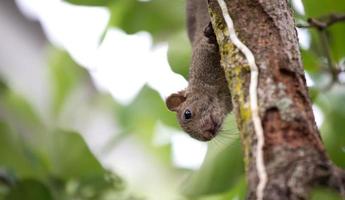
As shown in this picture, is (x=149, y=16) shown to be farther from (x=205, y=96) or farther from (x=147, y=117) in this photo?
(x=205, y=96)

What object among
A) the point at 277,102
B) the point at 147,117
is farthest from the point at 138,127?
the point at 277,102

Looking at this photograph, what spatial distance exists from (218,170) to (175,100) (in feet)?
0.57

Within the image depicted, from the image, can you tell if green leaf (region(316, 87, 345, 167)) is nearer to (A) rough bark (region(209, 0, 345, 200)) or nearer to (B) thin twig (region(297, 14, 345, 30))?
(B) thin twig (region(297, 14, 345, 30))

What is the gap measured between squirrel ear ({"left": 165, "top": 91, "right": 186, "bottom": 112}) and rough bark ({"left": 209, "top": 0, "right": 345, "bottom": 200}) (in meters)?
0.31

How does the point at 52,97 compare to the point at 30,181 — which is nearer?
the point at 30,181

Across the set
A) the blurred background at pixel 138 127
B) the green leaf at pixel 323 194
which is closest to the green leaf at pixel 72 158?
the blurred background at pixel 138 127

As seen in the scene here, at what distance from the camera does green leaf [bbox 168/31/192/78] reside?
1180 mm

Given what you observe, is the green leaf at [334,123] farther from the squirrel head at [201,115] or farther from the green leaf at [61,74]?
the green leaf at [61,74]

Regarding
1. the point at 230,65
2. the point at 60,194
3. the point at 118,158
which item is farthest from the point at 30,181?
the point at 118,158

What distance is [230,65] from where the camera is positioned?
2.15 ft

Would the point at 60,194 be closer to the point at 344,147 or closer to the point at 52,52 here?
the point at 52,52

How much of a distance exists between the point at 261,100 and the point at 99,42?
80 cm

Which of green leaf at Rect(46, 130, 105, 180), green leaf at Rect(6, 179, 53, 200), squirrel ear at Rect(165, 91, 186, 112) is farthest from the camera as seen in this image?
green leaf at Rect(46, 130, 105, 180)

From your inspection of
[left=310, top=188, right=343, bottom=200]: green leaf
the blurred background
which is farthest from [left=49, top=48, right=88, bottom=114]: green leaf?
[left=310, top=188, right=343, bottom=200]: green leaf
